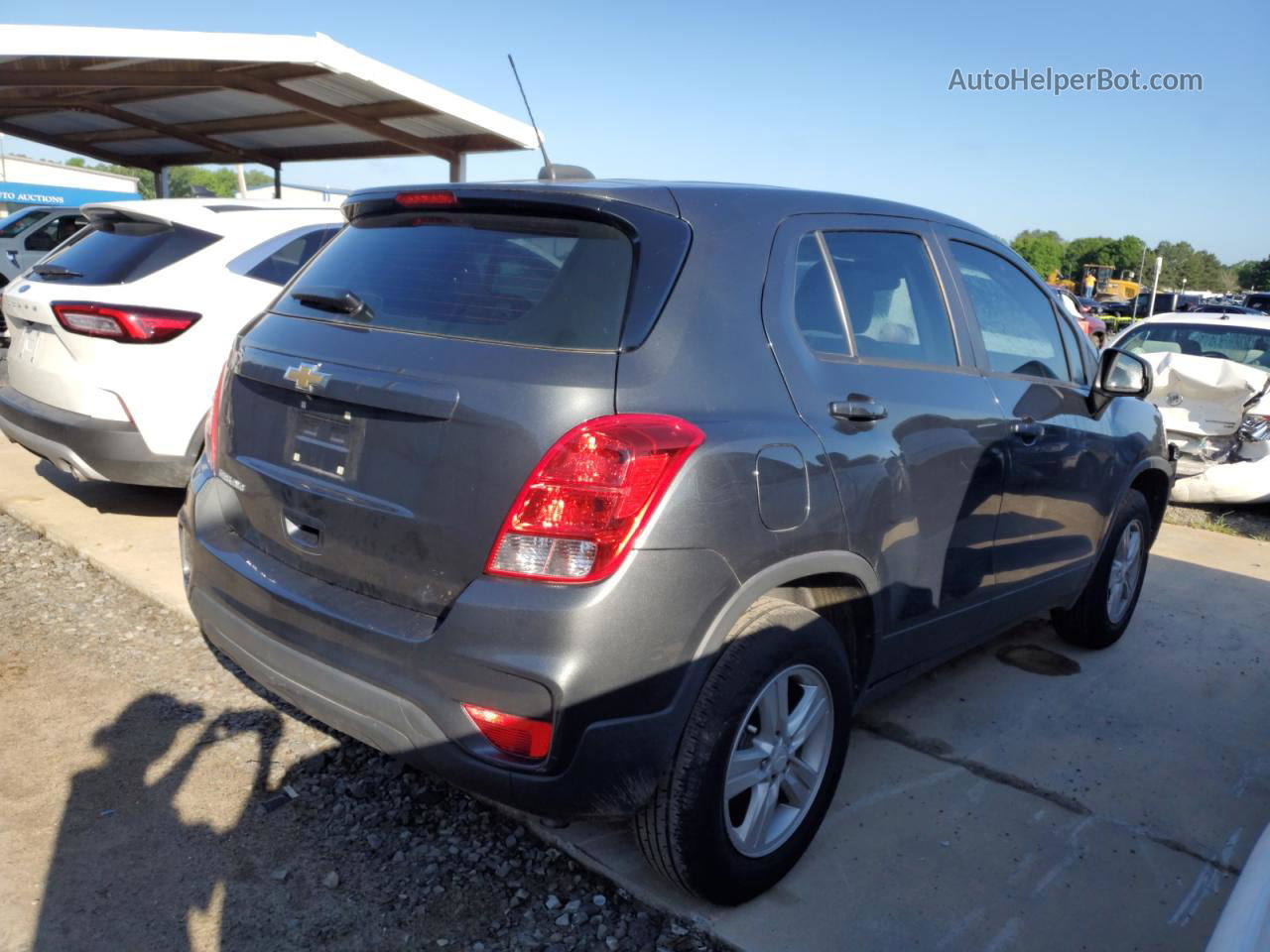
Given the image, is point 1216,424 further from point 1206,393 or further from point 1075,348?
point 1075,348

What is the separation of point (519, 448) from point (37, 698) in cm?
239

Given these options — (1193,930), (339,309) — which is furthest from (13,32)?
(1193,930)

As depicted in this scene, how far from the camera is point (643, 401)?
2.24 m

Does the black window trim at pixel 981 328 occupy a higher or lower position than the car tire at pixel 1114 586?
higher

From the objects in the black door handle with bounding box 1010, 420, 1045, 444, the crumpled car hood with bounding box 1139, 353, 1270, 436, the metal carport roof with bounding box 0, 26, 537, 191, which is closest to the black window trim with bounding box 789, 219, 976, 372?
the black door handle with bounding box 1010, 420, 1045, 444

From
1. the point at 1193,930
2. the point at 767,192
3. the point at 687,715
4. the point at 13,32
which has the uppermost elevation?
the point at 13,32

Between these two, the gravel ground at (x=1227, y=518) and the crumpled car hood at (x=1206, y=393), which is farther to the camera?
the crumpled car hood at (x=1206, y=393)

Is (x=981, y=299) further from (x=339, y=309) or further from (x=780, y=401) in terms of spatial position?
(x=339, y=309)

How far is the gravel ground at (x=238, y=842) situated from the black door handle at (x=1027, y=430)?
6.34 feet

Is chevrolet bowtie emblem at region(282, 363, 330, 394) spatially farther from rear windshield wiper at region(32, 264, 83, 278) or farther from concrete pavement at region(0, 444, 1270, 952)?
rear windshield wiper at region(32, 264, 83, 278)

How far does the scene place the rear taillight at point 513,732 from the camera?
2.17 m

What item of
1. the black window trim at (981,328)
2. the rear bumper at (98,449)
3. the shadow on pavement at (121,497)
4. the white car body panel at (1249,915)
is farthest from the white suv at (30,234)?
the white car body panel at (1249,915)

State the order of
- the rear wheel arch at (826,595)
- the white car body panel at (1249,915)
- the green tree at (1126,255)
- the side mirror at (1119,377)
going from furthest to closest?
the green tree at (1126,255) < the side mirror at (1119,377) < the rear wheel arch at (826,595) < the white car body panel at (1249,915)

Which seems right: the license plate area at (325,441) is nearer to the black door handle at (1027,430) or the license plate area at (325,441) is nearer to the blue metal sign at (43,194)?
the black door handle at (1027,430)
